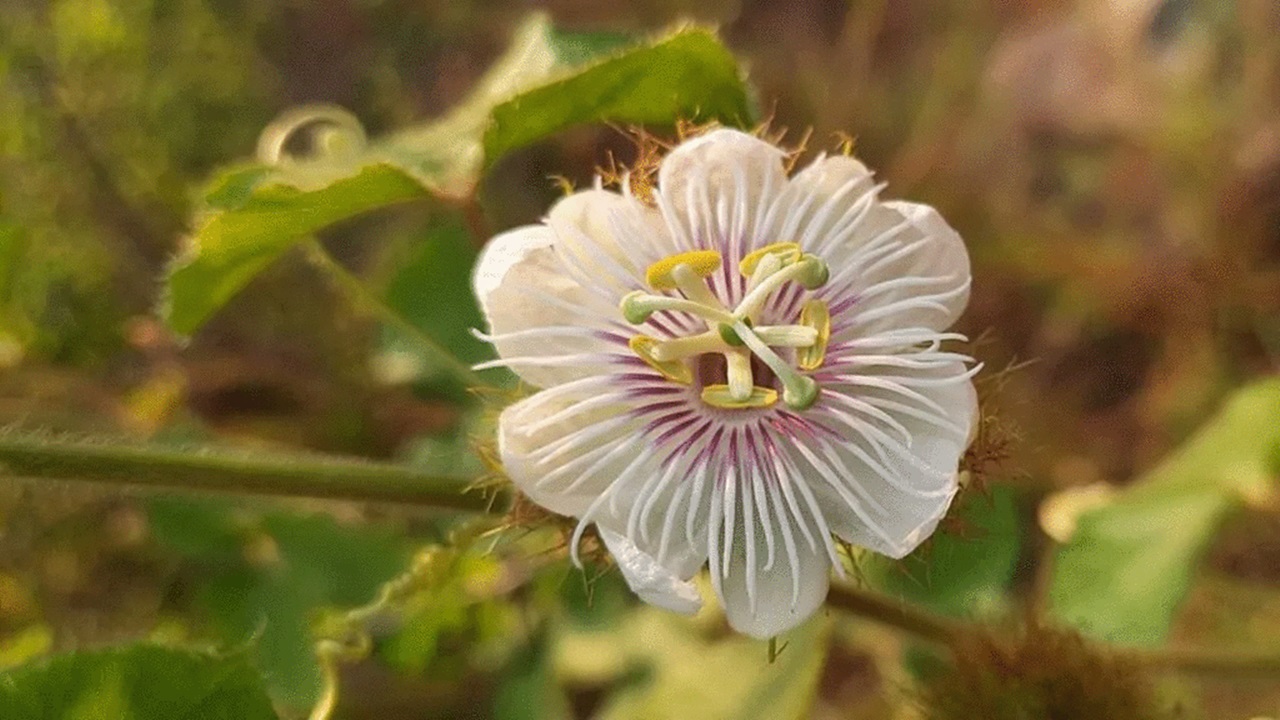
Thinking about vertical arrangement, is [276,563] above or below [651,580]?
below

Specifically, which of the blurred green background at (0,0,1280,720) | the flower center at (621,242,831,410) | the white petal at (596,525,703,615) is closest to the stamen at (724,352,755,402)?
the flower center at (621,242,831,410)

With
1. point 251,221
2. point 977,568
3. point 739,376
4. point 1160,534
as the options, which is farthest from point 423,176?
point 1160,534

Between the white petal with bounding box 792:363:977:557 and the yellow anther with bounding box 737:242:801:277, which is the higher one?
the yellow anther with bounding box 737:242:801:277

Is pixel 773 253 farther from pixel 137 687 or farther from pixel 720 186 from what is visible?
pixel 137 687

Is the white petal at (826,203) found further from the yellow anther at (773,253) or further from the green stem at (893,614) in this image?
the green stem at (893,614)

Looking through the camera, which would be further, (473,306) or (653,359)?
(473,306)

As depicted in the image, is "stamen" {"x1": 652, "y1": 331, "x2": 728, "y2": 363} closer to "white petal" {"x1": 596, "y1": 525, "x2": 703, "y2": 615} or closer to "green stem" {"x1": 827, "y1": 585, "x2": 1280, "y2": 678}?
"white petal" {"x1": 596, "y1": 525, "x2": 703, "y2": 615}

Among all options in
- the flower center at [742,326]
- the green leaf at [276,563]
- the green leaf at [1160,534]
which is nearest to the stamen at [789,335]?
the flower center at [742,326]
